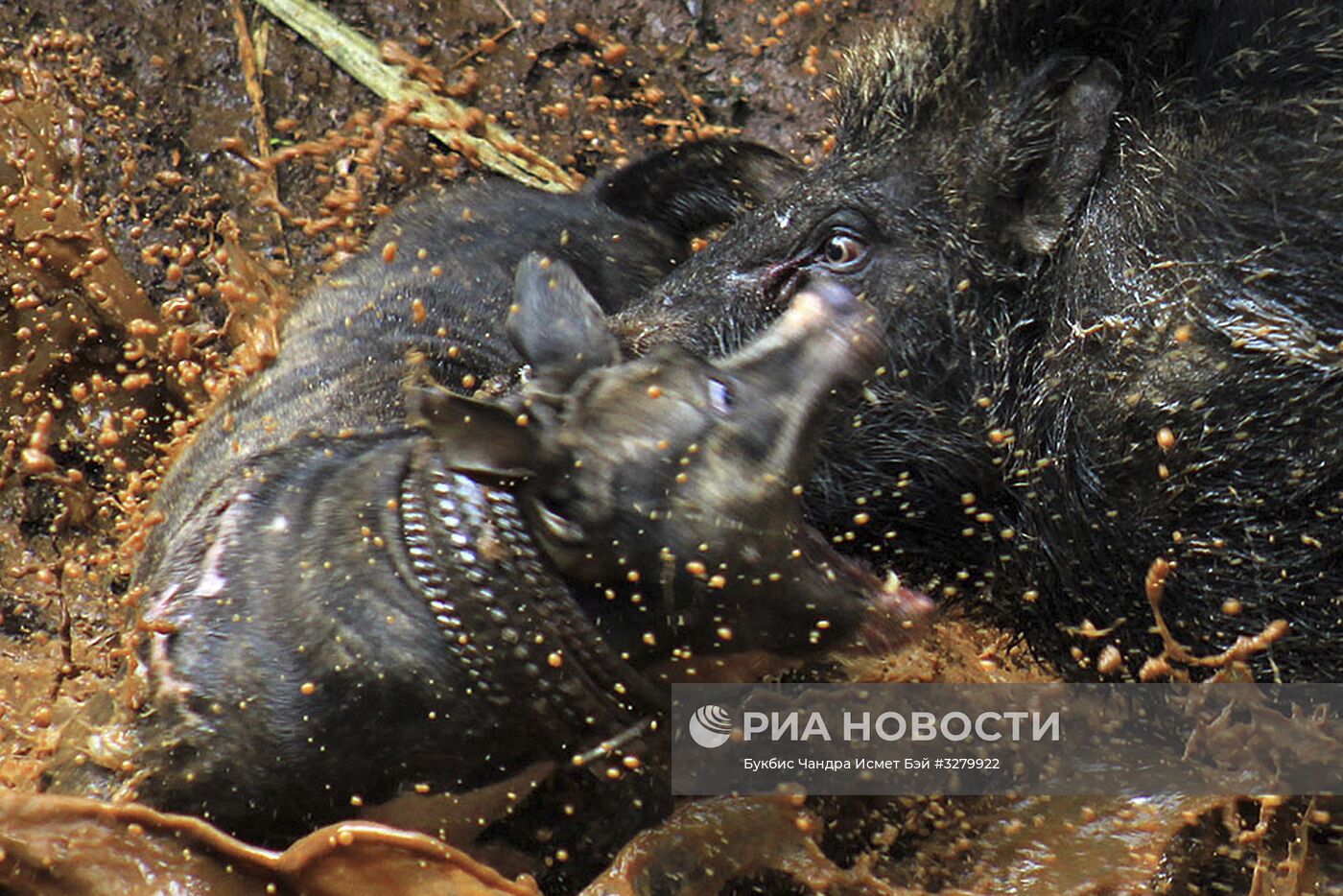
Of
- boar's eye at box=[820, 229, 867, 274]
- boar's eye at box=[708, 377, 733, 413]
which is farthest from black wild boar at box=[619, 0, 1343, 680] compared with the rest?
boar's eye at box=[708, 377, 733, 413]

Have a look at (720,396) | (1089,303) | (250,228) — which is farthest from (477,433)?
(250,228)

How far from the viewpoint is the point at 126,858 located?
2.90 metres

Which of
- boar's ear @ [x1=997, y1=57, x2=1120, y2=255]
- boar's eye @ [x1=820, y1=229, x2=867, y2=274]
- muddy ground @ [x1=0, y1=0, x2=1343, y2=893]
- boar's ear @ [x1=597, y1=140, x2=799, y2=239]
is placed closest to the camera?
boar's ear @ [x1=997, y1=57, x2=1120, y2=255]

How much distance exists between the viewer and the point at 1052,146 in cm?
332

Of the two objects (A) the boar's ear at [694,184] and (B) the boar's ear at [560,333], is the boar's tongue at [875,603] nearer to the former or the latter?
(B) the boar's ear at [560,333]

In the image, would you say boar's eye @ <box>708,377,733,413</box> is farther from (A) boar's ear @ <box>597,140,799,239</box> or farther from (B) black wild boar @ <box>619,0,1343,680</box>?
(A) boar's ear @ <box>597,140,799,239</box>

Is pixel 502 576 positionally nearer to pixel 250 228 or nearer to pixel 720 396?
pixel 720 396

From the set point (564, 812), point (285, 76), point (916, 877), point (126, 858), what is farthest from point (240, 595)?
point (285, 76)

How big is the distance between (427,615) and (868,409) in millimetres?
1014

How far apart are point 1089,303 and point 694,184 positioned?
60.1 inches

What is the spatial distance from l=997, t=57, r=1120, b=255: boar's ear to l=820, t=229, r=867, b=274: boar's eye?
29cm

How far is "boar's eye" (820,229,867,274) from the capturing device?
3.46 m

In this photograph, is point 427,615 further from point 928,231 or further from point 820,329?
point 928,231

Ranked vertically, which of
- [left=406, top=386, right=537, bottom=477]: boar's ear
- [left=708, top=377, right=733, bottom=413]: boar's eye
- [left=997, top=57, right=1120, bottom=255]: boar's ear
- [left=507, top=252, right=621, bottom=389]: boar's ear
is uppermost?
[left=997, top=57, right=1120, bottom=255]: boar's ear
